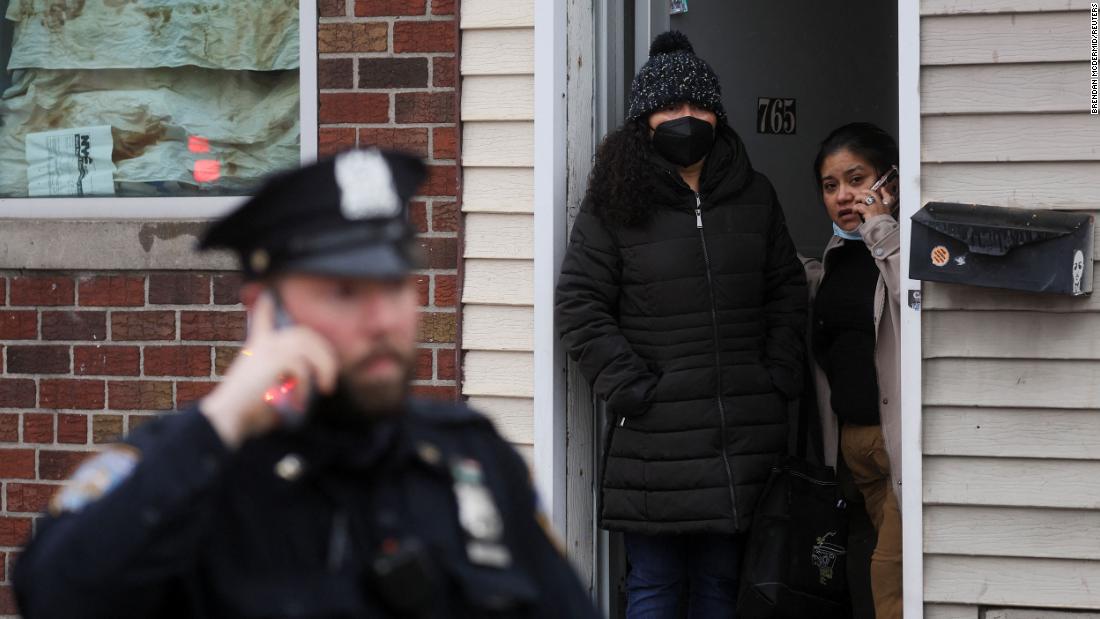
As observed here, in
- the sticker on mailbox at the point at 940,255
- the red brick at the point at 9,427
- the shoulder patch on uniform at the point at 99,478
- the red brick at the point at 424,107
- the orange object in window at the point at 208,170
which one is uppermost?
the red brick at the point at 424,107

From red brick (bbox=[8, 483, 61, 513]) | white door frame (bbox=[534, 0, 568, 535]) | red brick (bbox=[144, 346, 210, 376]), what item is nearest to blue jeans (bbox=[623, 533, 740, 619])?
white door frame (bbox=[534, 0, 568, 535])

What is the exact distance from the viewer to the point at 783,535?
412cm

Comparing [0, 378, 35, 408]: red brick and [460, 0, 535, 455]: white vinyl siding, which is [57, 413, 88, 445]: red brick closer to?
[0, 378, 35, 408]: red brick

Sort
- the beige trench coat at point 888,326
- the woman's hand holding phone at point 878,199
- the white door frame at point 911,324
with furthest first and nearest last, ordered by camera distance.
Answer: the woman's hand holding phone at point 878,199
the beige trench coat at point 888,326
the white door frame at point 911,324

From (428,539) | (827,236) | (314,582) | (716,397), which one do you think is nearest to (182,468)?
(314,582)

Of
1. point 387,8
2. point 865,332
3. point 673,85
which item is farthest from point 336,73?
point 865,332

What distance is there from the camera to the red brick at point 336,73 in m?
4.45

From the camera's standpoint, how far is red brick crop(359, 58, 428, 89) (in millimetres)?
4387

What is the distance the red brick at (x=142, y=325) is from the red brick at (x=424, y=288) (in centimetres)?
82

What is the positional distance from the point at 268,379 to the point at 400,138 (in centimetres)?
281

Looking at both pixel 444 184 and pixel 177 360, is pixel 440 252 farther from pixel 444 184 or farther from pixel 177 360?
pixel 177 360

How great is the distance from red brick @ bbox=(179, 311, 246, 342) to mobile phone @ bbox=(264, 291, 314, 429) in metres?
2.86

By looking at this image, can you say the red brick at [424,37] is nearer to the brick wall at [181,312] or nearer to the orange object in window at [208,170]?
the brick wall at [181,312]

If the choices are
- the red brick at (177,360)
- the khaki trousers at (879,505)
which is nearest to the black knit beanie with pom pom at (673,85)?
the khaki trousers at (879,505)
